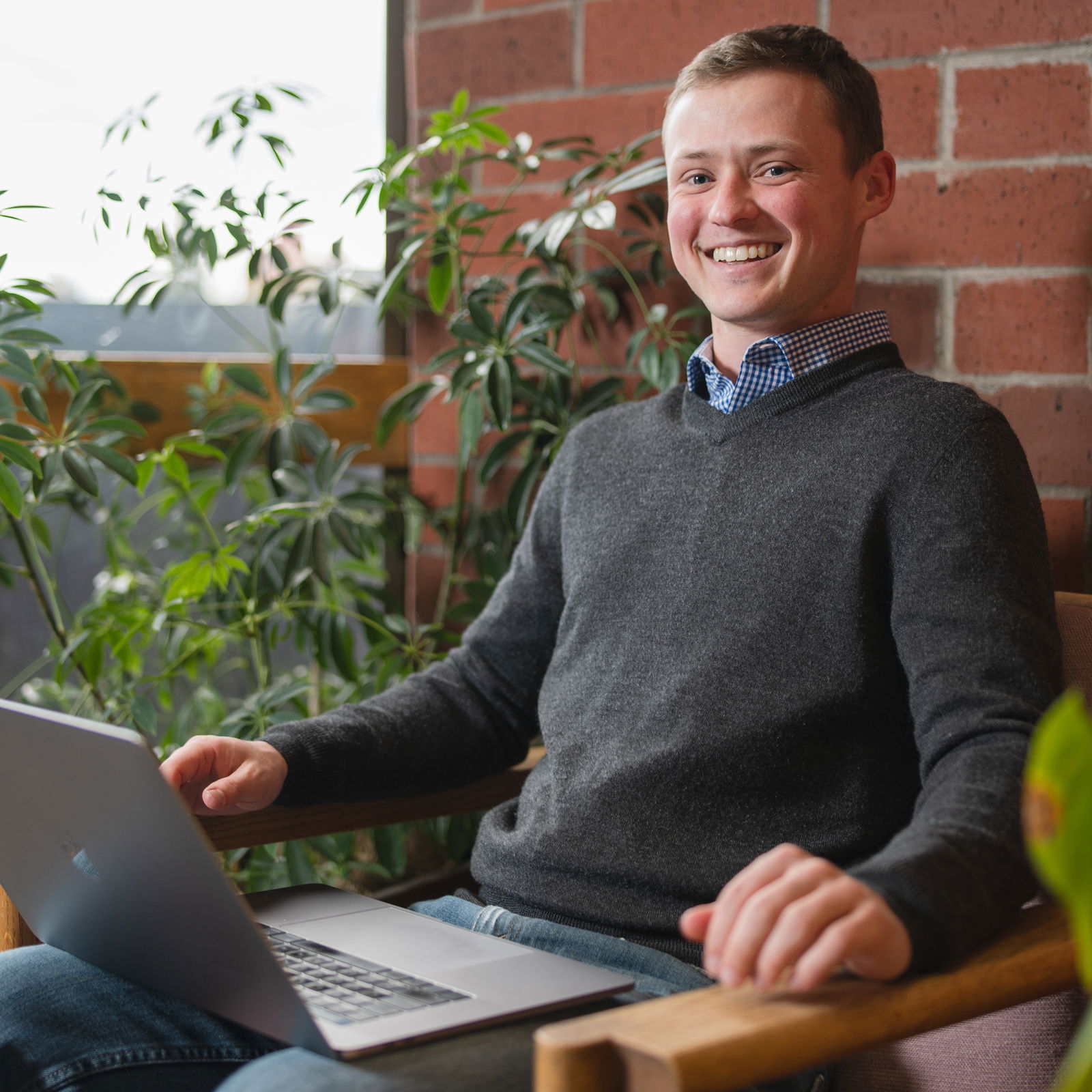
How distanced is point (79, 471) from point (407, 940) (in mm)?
792

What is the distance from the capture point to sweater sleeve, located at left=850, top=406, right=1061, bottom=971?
0.76 meters

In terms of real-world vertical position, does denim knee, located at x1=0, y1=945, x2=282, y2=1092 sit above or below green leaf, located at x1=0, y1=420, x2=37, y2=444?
below

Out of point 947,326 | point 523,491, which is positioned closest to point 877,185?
point 947,326

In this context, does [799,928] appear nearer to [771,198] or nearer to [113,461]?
[771,198]

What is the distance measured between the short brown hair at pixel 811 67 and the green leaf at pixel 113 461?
801mm

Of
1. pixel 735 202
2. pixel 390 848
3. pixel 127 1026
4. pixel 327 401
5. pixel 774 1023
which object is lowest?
pixel 390 848

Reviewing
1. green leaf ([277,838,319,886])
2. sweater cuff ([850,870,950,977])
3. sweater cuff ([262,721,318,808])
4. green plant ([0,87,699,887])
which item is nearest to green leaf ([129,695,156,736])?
green plant ([0,87,699,887])

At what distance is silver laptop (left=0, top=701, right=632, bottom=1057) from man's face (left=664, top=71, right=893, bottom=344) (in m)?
0.65

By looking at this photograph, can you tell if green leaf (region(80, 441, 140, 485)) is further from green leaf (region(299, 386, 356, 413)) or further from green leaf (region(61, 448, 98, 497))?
green leaf (region(299, 386, 356, 413))

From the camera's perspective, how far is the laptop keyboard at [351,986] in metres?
0.87

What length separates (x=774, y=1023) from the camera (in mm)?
654

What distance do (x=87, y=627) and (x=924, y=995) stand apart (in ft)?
4.20

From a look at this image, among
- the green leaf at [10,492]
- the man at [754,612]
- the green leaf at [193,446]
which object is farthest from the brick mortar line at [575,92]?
the green leaf at [10,492]

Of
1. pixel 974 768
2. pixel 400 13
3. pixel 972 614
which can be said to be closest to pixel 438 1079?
pixel 974 768
